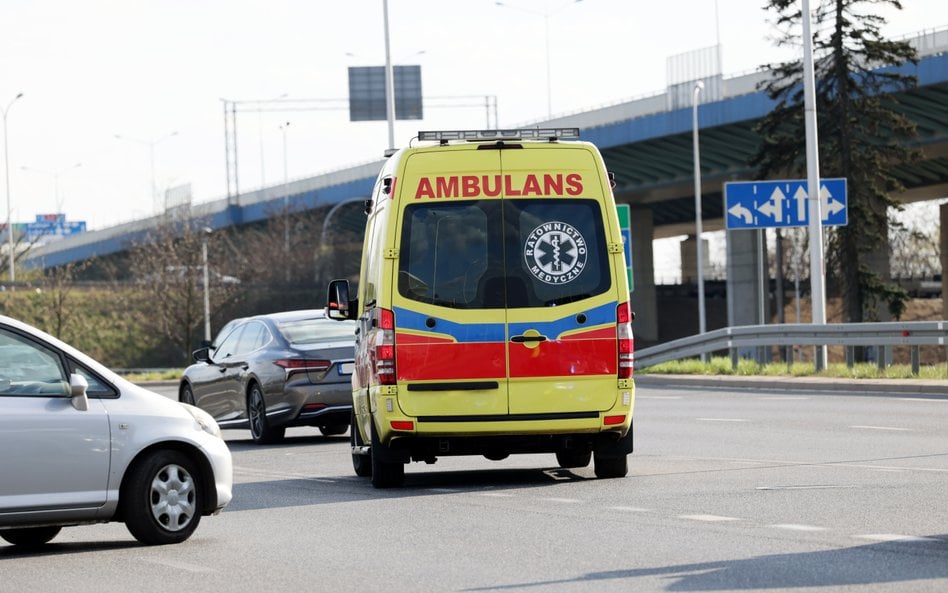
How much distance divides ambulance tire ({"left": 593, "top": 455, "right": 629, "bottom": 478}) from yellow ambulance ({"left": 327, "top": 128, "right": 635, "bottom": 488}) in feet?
1.51

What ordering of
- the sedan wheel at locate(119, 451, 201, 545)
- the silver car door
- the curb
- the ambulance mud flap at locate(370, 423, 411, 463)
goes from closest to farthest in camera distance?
1. the silver car door
2. the sedan wheel at locate(119, 451, 201, 545)
3. the ambulance mud flap at locate(370, 423, 411, 463)
4. the curb

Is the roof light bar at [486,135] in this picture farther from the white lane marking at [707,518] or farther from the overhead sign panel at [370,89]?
the overhead sign panel at [370,89]

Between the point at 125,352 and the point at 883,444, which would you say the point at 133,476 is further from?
the point at 125,352

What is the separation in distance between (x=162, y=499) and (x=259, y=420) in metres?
9.47

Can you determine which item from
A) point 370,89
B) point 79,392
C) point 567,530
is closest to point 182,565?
point 79,392

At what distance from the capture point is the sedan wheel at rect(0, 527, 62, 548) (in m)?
10.9

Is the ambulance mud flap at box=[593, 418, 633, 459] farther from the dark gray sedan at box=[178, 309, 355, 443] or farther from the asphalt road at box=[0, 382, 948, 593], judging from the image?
the dark gray sedan at box=[178, 309, 355, 443]

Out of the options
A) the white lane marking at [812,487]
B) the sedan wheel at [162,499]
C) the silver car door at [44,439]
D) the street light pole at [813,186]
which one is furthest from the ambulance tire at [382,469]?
the street light pole at [813,186]

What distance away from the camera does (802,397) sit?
26.0 meters

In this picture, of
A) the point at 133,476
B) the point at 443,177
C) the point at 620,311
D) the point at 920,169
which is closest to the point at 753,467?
the point at 620,311

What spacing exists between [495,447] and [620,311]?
140 centimetres

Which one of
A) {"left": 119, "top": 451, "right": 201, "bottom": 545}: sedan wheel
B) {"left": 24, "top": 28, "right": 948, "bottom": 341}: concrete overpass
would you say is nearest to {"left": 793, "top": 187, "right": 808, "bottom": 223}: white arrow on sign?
{"left": 24, "top": 28, "right": 948, "bottom": 341}: concrete overpass

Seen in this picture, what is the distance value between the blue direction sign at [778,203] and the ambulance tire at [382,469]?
20284 millimetres

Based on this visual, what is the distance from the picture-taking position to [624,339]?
13.1 metres
